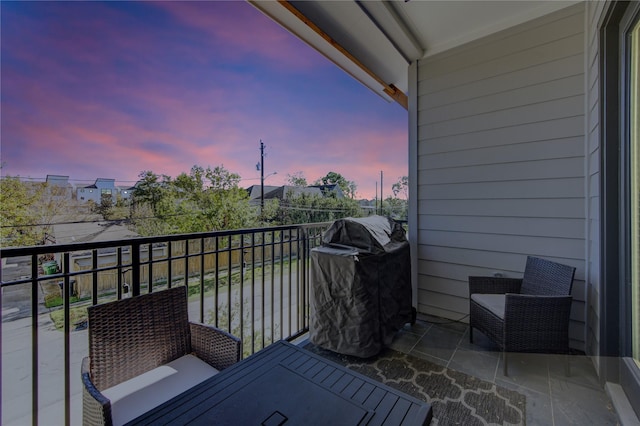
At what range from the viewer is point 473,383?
1932 mm

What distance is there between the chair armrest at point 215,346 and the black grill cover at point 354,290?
1.03 metres

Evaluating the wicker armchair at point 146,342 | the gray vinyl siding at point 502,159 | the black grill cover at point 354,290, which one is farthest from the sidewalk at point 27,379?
the gray vinyl siding at point 502,159

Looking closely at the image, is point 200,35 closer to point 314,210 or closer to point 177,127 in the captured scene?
point 177,127

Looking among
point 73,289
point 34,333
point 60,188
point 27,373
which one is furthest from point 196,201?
point 34,333

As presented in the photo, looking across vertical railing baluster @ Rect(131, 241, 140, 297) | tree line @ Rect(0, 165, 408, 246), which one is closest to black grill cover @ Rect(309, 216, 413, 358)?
vertical railing baluster @ Rect(131, 241, 140, 297)

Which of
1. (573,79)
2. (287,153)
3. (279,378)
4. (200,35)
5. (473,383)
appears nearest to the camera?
(279,378)

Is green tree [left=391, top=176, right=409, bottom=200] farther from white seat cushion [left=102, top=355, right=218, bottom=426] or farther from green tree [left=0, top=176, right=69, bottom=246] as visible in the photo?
green tree [left=0, top=176, right=69, bottom=246]

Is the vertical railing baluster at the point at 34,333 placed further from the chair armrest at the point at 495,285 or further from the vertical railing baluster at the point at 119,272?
→ the chair armrest at the point at 495,285

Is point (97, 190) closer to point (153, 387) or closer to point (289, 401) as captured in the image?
point (153, 387)

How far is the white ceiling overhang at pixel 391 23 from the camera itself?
2383 mm

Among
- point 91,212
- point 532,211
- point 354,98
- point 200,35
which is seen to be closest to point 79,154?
point 91,212

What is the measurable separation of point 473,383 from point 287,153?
1352 centimetres

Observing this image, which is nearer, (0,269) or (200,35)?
(0,269)

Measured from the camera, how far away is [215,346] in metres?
1.37
